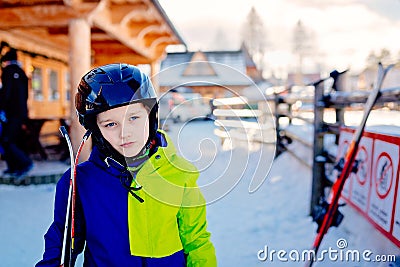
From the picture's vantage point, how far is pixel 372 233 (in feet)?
9.83

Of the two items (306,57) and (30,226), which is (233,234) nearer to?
(30,226)

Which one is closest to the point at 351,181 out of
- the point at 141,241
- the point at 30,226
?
the point at 141,241

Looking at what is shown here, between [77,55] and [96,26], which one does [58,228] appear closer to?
[77,55]

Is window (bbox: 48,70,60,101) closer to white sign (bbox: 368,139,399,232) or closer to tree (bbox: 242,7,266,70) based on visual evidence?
white sign (bbox: 368,139,399,232)

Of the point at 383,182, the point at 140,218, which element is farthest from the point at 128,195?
the point at 383,182

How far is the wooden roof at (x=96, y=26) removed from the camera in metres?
5.71

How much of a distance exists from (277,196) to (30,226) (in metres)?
3.42

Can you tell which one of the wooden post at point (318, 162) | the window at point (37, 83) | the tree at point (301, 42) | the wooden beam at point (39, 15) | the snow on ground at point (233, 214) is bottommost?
the snow on ground at point (233, 214)

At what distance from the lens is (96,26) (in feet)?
20.2

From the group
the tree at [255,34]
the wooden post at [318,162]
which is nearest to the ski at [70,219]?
the wooden post at [318,162]

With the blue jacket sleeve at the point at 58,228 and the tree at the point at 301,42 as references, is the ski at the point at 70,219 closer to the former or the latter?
the blue jacket sleeve at the point at 58,228

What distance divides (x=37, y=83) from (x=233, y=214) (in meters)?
7.52

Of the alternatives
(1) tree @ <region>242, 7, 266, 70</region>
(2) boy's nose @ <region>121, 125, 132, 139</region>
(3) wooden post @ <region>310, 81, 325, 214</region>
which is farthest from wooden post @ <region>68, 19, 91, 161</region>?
(1) tree @ <region>242, 7, 266, 70</region>

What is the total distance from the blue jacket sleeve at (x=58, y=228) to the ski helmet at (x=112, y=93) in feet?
0.91
